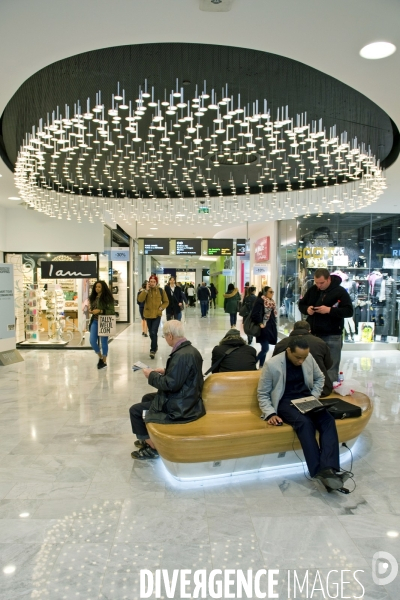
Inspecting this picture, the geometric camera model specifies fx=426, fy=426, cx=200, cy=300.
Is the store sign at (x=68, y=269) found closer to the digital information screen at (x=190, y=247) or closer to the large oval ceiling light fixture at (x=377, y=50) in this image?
the digital information screen at (x=190, y=247)

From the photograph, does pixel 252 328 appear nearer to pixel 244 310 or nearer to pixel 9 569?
pixel 244 310

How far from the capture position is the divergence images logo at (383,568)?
2.44 metres

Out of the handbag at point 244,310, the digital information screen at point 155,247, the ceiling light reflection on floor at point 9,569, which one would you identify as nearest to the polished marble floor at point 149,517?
the ceiling light reflection on floor at point 9,569

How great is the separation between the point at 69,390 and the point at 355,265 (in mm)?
9191

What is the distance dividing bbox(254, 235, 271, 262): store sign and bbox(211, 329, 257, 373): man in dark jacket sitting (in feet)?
36.8

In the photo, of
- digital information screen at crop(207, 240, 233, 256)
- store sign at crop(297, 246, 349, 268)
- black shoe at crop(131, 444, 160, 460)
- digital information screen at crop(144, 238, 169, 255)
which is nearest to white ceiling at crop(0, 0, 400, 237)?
black shoe at crop(131, 444, 160, 460)

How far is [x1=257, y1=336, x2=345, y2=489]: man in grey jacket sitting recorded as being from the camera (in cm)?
343

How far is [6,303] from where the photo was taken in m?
8.99

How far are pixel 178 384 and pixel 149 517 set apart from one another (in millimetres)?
1006

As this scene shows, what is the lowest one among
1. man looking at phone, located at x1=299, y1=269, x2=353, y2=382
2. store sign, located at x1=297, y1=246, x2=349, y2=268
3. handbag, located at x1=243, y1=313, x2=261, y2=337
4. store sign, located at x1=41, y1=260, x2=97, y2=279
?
handbag, located at x1=243, y1=313, x2=261, y2=337

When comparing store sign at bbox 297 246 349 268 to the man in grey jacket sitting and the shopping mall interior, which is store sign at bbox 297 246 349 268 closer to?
the shopping mall interior

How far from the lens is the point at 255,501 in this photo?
3.30 meters

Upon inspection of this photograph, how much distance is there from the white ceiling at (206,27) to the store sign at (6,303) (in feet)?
18.5

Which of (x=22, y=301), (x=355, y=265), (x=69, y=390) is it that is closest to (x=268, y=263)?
(x=355, y=265)
